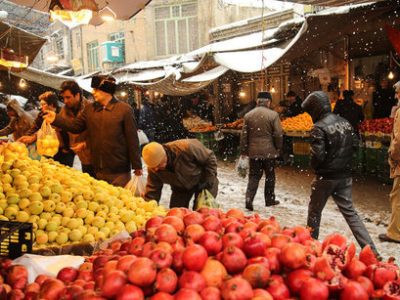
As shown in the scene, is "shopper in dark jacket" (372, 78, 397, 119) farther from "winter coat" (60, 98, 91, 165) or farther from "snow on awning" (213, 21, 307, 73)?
"winter coat" (60, 98, 91, 165)

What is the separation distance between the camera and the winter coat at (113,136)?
4824 mm

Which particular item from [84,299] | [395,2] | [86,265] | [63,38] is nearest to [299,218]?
[395,2]

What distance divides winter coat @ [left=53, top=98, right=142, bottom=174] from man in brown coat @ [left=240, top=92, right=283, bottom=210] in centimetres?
281

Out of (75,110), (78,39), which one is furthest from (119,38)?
(75,110)

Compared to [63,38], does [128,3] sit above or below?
below

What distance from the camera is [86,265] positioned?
83.6 inches

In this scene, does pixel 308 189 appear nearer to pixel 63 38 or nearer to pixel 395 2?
pixel 395 2

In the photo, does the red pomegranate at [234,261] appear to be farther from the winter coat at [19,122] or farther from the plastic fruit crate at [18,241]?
the winter coat at [19,122]

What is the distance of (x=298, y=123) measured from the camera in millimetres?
10805

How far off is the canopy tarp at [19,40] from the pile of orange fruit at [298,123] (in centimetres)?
635

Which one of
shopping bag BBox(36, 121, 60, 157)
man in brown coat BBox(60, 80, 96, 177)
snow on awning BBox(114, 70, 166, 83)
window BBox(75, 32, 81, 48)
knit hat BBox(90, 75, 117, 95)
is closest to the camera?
knit hat BBox(90, 75, 117, 95)

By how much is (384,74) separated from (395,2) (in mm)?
4170

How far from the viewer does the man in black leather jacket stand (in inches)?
183

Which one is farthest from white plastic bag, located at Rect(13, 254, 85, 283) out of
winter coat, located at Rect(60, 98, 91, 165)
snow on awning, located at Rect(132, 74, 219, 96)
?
snow on awning, located at Rect(132, 74, 219, 96)
